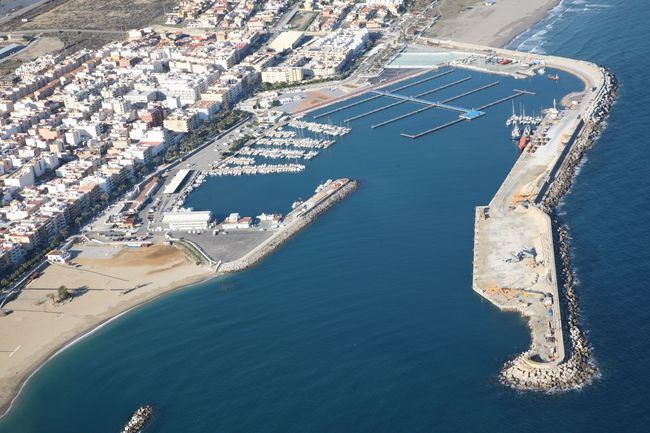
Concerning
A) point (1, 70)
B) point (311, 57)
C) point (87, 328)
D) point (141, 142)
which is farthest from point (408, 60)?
point (87, 328)

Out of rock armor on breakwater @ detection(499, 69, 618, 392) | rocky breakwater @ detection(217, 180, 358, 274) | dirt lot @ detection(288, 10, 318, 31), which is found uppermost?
dirt lot @ detection(288, 10, 318, 31)

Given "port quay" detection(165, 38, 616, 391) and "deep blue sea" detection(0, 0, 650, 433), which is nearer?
"deep blue sea" detection(0, 0, 650, 433)

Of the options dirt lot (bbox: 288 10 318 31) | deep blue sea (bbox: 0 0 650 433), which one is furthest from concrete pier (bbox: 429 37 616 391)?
dirt lot (bbox: 288 10 318 31)

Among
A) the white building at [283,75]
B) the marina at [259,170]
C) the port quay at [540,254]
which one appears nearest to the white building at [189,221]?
the marina at [259,170]

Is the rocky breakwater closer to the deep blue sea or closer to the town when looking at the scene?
the deep blue sea

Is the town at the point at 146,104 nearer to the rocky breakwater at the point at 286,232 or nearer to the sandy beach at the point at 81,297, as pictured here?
the sandy beach at the point at 81,297

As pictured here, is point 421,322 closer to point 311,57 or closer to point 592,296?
point 592,296
